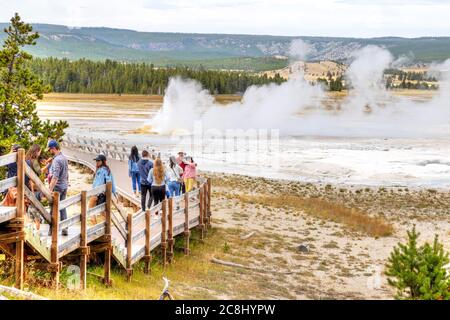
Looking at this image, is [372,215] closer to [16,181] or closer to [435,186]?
[435,186]

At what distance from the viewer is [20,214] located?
9.44 metres

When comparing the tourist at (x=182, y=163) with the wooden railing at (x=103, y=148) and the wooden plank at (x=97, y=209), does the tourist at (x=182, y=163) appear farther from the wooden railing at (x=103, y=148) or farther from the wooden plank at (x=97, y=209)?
the wooden railing at (x=103, y=148)

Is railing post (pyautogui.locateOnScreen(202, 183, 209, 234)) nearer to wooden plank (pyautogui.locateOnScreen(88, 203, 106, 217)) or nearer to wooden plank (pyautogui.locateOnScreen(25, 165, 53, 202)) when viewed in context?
wooden plank (pyautogui.locateOnScreen(88, 203, 106, 217))

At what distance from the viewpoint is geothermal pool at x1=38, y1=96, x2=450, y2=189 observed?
3681 cm

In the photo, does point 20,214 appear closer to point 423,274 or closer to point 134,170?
point 423,274

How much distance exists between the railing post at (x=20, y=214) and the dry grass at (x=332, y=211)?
1519 cm

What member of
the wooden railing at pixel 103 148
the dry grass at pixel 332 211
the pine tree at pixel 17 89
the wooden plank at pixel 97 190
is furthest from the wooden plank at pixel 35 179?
the wooden railing at pixel 103 148

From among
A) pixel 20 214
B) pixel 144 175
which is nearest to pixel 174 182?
pixel 144 175

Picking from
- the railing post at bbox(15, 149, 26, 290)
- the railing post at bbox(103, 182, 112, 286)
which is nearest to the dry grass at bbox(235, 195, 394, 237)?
the railing post at bbox(103, 182, 112, 286)

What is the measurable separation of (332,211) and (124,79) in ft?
340

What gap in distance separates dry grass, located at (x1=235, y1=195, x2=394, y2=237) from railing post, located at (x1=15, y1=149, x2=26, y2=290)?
15.2m

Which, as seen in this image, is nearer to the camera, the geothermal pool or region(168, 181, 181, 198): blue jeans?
region(168, 181, 181, 198): blue jeans

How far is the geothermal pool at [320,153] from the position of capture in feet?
121
